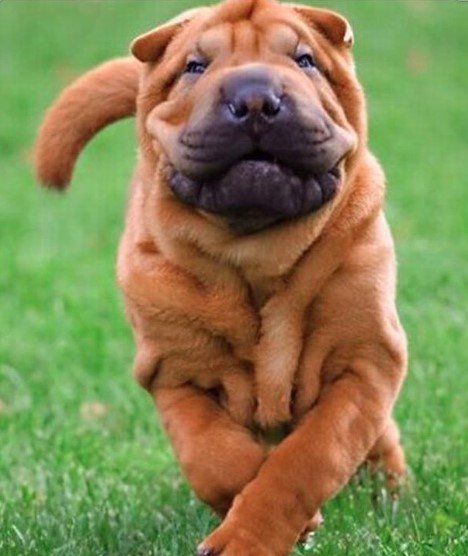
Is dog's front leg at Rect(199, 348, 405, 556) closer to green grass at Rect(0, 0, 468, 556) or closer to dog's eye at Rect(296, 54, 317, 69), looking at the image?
green grass at Rect(0, 0, 468, 556)

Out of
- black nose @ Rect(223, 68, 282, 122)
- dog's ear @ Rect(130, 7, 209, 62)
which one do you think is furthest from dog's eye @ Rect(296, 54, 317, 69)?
dog's ear @ Rect(130, 7, 209, 62)

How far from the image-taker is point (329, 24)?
14.2 ft

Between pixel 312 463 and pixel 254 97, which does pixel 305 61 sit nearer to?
pixel 254 97

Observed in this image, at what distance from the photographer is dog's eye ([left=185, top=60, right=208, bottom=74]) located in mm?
4191

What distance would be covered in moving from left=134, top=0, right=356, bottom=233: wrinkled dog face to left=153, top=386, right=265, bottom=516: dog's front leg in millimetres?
507

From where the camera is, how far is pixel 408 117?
15.7 meters

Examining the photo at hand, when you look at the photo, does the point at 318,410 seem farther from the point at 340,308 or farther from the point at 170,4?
the point at 170,4

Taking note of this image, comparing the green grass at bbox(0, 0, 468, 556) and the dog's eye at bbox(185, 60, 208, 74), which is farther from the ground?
the dog's eye at bbox(185, 60, 208, 74)

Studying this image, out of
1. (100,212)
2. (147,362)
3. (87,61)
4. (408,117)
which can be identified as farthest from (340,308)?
(87,61)

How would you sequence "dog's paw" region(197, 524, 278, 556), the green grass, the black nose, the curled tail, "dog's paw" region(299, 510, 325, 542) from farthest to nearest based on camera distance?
1. the curled tail
2. the green grass
3. "dog's paw" region(299, 510, 325, 542)
4. "dog's paw" region(197, 524, 278, 556)
5. the black nose

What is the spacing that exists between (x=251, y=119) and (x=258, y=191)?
0.62 feet

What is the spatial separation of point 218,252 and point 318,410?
49cm

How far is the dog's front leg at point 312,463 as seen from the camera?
13.2 ft

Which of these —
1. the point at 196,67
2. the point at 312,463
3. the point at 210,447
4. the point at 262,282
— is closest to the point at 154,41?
the point at 196,67
